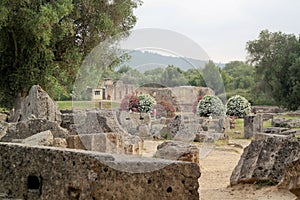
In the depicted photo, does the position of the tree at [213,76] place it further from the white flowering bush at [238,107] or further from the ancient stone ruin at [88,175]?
the white flowering bush at [238,107]

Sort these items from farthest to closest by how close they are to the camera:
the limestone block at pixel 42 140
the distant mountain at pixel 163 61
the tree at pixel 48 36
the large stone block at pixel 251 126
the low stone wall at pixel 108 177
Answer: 1. the large stone block at pixel 251 126
2. the tree at pixel 48 36
3. the distant mountain at pixel 163 61
4. the limestone block at pixel 42 140
5. the low stone wall at pixel 108 177

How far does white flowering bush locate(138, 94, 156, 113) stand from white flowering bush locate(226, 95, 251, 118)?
19.8 ft

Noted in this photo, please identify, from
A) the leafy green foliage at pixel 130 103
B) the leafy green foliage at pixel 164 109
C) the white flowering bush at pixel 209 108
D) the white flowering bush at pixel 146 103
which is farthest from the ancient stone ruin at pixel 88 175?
the leafy green foliage at pixel 164 109

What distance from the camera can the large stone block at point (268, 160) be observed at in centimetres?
910

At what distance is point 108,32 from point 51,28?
3.41 meters

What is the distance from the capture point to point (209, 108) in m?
26.6

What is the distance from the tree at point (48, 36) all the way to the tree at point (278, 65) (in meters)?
20.7

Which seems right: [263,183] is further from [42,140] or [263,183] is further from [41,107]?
[41,107]

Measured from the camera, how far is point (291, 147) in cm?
922

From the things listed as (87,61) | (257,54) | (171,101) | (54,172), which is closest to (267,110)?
(257,54)

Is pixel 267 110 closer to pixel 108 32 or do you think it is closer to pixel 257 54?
pixel 257 54

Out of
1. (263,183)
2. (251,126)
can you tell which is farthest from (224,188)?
(251,126)

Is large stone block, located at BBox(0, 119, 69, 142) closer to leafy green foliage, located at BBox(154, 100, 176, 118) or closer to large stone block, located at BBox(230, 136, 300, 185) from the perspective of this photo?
large stone block, located at BBox(230, 136, 300, 185)

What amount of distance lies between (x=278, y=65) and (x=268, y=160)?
32664mm
